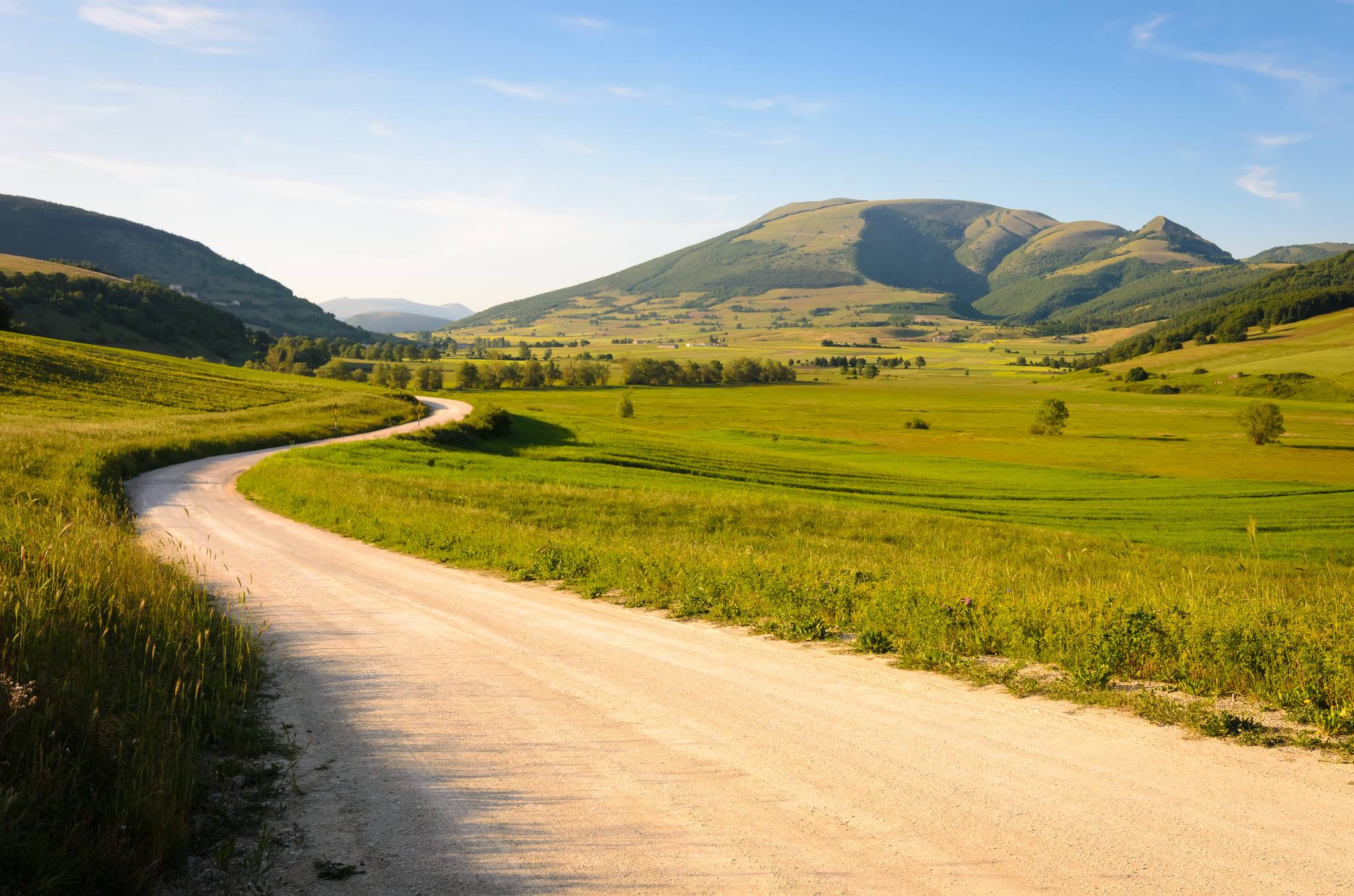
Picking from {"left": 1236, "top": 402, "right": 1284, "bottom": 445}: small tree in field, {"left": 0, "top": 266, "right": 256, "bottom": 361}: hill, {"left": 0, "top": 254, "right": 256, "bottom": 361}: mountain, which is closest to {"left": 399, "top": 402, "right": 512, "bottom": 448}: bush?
{"left": 1236, "top": 402, "right": 1284, "bottom": 445}: small tree in field

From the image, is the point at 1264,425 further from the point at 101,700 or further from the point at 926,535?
the point at 101,700

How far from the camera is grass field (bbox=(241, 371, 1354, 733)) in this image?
367 inches

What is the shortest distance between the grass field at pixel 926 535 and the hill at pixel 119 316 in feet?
319

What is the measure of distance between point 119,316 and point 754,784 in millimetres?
167093

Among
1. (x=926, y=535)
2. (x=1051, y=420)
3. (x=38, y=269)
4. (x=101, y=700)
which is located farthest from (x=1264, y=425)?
(x=38, y=269)

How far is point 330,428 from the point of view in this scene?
173ft

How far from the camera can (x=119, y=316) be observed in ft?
459

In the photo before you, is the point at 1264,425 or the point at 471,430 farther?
the point at 1264,425

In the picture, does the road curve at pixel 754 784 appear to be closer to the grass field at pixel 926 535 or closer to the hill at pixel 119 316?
the grass field at pixel 926 535

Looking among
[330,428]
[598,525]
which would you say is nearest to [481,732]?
[598,525]

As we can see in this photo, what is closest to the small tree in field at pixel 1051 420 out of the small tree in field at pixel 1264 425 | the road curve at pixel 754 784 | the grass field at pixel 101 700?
the small tree in field at pixel 1264 425

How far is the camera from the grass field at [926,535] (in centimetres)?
933

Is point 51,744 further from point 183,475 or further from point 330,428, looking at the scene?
point 330,428

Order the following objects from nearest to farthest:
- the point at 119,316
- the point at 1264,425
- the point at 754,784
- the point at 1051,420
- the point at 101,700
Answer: the point at 754,784
the point at 101,700
the point at 1264,425
the point at 1051,420
the point at 119,316
